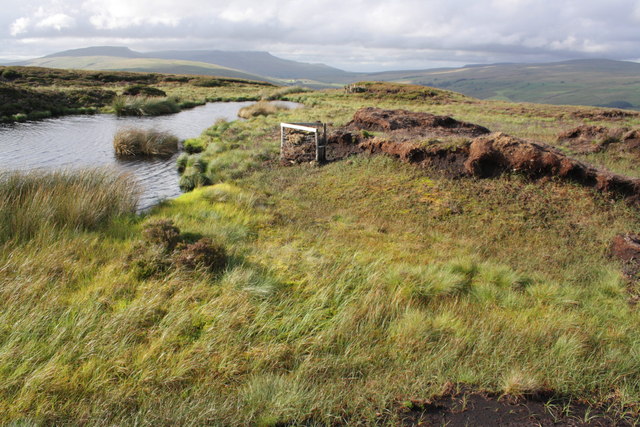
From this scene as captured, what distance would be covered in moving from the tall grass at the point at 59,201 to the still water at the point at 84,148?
4.26ft

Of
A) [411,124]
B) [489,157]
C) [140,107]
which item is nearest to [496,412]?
[489,157]

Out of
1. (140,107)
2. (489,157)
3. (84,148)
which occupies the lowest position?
(84,148)

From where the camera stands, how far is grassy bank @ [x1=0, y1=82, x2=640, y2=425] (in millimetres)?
3488

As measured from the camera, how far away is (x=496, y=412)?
11.7 ft

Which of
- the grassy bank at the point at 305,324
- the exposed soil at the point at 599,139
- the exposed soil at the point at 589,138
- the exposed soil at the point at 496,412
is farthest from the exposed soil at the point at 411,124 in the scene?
the exposed soil at the point at 496,412

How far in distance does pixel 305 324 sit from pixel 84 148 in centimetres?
1908

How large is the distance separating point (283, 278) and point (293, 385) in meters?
2.45

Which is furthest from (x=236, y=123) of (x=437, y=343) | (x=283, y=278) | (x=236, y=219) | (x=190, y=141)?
(x=437, y=343)

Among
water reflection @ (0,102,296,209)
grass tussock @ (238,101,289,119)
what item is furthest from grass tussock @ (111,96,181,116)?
grass tussock @ (238,101,289,119)

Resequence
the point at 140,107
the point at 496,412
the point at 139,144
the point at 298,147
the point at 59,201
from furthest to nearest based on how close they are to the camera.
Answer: the point at 140,107
the point at 139,144
the point at 298,147
the point at 59,201
the point at 496,412

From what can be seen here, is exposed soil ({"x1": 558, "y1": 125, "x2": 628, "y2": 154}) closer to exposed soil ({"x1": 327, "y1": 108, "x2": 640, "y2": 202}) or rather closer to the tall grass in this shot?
exposed soil ({"x1": 327, "y1": 108, "x2": 640, "y2": 202})

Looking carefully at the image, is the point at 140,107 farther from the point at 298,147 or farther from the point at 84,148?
the point at 298,147

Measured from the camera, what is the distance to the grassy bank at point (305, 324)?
11.4 ft

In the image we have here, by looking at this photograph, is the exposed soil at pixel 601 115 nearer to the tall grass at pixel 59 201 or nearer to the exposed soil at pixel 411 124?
the exposed soil at pixel 411 124
